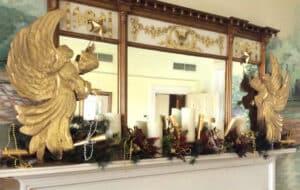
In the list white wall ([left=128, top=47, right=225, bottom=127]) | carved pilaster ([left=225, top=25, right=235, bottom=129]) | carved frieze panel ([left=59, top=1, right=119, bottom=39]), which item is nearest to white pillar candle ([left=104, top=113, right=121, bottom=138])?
white wall ([left=128, top=47, right=225, bottom=127])

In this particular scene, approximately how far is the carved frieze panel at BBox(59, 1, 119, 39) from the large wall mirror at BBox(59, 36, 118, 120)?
0.18 feet

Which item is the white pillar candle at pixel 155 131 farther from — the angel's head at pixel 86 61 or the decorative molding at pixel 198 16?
the decorative molding at pixel 198 16

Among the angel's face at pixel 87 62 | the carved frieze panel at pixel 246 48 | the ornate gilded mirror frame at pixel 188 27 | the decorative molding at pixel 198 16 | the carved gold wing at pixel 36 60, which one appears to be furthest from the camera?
the carved frieze panel at pixel 246 48

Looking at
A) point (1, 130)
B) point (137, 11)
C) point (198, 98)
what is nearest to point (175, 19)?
point (137, 11)

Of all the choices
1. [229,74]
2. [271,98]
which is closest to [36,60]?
[229,74]

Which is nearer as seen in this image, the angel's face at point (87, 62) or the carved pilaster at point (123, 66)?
the angel's face at point (87, 62)

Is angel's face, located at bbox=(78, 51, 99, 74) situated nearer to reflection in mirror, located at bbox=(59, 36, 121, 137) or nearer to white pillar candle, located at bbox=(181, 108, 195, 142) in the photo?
reflection in mirror, located at bbox=(59, 36, 121, 137)

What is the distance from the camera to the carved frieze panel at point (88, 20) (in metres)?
1.85

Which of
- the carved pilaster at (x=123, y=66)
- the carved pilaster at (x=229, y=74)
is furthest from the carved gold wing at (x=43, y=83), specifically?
the carved pilaster at (x=229, y=74)

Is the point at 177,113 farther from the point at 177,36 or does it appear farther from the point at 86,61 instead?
the point at 86,61

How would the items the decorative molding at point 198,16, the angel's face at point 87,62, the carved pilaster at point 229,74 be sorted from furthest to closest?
the carved pilaster at point 229,74, the decorative molding at point 198,16, the angel's face at point 87,62

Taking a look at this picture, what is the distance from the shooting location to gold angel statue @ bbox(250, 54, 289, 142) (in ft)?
8.50

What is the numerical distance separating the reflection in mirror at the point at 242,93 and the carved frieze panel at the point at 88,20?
983 millimetres

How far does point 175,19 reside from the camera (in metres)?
2.27
